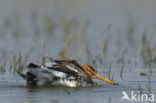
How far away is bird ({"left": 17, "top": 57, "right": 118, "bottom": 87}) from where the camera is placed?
915 cm

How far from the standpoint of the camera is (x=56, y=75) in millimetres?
9211

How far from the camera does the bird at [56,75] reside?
915 cm

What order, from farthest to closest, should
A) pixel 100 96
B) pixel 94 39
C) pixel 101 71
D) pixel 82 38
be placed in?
pixel 94 39 → pixel 82 38 → pixel 101 71 → pixel 100 96

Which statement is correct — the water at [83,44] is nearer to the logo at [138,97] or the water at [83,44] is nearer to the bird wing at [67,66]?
the logo at [138,97]

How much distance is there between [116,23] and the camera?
715 inches

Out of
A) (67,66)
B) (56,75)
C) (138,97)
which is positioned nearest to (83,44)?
(67,66)

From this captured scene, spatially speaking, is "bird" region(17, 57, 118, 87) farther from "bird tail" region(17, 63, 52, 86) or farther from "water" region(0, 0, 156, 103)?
"water" region(0, 0, 156, 103)

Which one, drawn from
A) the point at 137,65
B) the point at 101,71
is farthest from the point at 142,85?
the point at 137,65

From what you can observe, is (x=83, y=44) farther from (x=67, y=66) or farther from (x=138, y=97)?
(x=138, y=97)

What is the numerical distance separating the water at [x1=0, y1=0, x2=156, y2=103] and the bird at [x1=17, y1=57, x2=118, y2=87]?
0.54 ft

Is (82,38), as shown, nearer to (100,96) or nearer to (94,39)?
(94,39)

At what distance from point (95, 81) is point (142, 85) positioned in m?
1.20

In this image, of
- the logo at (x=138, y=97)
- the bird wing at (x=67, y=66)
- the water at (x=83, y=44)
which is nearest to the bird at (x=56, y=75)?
the bird wing at (x=67, y=66)

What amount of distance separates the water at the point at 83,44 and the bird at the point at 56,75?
0.54 feet
